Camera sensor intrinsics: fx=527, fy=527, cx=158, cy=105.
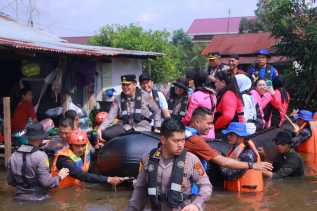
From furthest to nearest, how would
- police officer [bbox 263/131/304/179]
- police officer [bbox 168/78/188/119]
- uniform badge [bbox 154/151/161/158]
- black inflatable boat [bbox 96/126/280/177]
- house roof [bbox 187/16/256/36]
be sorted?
1. house roof [bbox 187/16/256/36]
2. police officer [bbox 168/78/188/119]
3. police officer [bbox 263/131/304/179]
4. black inflatable boat [bbox 96/126/280/177]
5. uniform badge [bbox 154/151/161/158]

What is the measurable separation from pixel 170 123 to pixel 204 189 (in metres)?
0.54

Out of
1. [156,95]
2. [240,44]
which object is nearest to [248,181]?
[156,95]

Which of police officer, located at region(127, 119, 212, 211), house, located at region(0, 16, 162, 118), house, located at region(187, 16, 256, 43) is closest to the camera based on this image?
police officer, located at region(127, 119, 212, 211)

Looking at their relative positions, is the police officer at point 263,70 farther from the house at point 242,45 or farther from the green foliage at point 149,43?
the house at point 242,45

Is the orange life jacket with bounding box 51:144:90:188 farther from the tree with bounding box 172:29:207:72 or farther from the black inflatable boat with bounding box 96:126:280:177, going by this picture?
the tree with bounding box 172:29:207:72

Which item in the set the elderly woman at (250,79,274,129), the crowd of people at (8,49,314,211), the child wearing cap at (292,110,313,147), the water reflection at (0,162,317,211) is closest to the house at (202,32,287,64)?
the child wearing cap at (292,110,313,147)

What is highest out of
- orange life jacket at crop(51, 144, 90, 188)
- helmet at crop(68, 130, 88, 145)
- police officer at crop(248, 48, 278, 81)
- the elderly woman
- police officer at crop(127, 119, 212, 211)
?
police officer at crop(248, 48, 278, 81)

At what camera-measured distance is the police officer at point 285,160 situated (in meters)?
7.86

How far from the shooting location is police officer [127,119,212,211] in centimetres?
381

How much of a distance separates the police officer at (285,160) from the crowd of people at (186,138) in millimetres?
15

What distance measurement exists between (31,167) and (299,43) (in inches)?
431

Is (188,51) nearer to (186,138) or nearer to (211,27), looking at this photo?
(211,27)

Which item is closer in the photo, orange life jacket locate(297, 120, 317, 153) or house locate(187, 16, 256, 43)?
orange life jacket locate(297, 120, 317, 153)

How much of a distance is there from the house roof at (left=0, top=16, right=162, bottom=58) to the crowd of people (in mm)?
1034
